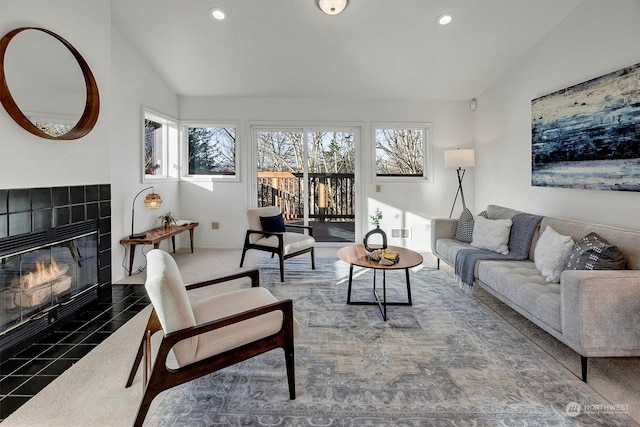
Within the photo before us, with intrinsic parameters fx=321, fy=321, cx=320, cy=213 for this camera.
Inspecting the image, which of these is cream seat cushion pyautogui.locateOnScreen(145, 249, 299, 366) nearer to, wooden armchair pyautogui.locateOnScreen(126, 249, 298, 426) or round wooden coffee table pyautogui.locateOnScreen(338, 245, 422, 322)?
wooden armchair pyautogui.locateOnScreen(126, 249, 298, 426)

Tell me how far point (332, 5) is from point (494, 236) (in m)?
2.82

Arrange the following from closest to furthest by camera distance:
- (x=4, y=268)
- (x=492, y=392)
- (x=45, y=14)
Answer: (x=492, y=392) → (x=4, y=268) → (x=45, y=14)

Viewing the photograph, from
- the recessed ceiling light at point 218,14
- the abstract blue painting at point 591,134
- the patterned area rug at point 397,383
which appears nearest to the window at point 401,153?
the abstract blue painting at point 591,134

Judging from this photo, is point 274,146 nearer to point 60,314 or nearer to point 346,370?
point 60,314

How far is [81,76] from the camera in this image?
2721 mm

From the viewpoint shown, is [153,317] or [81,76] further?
[81,76]

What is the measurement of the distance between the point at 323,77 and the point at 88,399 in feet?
14.3

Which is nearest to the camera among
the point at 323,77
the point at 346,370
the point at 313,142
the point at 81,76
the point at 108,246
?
the point at 346,370

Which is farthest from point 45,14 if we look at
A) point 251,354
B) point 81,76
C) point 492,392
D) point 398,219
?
point 398,219

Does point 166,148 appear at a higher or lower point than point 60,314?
higher

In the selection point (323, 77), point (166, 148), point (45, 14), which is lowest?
point (166, 148)

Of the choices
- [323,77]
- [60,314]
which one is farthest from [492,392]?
[323,77]

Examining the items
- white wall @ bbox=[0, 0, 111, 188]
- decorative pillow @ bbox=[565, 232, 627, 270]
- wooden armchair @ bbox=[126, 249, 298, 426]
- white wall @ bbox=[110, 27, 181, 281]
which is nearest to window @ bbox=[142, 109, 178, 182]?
white wall @ bbox=[110, 27, 181, 281]

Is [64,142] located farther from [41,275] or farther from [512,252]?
[512,252]
